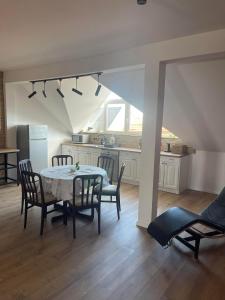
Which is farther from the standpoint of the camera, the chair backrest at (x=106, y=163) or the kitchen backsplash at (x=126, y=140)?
the kitchen backsplash at (x=126, y=140)

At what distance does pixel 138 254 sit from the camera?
285 cm

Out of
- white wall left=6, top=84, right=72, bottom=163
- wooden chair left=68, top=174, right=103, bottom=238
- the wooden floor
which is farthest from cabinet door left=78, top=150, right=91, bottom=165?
wooden chair left=68, top=174, right=103, bottom=238

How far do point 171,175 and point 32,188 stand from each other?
3.06m

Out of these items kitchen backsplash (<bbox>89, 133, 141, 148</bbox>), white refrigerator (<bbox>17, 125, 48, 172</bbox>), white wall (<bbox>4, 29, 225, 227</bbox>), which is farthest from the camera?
kitchen backsplash (<bbox>89, 133, 141, 148</bbox>)

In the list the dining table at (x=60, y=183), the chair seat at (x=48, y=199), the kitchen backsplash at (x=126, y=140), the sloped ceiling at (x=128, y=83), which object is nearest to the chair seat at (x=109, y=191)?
the dining table at (x=60, y=183)

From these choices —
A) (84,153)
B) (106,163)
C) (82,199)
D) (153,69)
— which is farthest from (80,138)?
(153,69)

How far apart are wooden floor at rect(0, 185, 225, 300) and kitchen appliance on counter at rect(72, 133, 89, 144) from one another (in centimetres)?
355

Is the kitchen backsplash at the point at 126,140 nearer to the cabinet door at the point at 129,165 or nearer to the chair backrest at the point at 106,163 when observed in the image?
the cabinet door at the point at 129,165

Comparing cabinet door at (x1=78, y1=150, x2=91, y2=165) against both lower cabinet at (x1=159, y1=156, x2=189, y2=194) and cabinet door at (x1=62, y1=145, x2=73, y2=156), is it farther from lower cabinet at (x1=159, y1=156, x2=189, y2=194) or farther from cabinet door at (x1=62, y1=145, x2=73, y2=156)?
lower cabinet at (x1=159, y1=156, x2=189, y2=194)

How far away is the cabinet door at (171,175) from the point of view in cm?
509

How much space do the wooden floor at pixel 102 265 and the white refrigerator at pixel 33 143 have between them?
218 centimetres

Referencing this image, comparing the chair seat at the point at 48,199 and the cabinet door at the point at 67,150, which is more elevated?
the cabinet door at the point at 67,150

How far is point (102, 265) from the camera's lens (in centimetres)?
262

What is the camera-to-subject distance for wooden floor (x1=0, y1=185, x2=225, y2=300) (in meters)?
2.23
